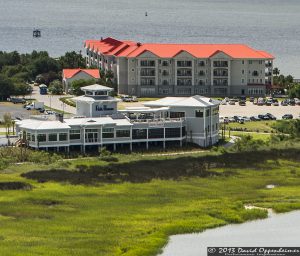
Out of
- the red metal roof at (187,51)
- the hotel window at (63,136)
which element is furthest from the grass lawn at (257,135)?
the red metal roof at (187,51)

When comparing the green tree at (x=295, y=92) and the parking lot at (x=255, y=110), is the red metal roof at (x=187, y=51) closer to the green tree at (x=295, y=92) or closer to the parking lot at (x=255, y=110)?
the green tree at (x=295, y=92)

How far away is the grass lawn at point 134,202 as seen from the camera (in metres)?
55.8

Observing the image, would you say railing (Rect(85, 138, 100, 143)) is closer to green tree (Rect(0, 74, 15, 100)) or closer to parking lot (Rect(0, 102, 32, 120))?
parking lot (Rect(0, 102, 32, 120))

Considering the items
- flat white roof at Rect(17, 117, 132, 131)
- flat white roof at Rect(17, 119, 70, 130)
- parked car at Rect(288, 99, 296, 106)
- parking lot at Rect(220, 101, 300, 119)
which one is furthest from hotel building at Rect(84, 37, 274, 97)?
flat white roof at Rect(17, 119, 70, 130)

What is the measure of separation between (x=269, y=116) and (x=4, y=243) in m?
55.4

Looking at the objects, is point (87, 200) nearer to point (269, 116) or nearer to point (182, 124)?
point (182, 124)

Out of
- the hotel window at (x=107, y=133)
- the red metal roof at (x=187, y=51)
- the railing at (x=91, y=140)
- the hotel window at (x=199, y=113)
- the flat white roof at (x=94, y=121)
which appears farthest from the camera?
the red metal roof at (x=187, y=51)

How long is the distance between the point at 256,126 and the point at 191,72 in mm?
26618

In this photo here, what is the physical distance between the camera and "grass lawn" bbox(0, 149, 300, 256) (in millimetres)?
55781

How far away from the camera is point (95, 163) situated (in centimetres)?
7706

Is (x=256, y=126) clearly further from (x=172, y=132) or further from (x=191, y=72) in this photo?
(x=191, y=72)

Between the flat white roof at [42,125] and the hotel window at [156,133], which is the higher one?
the flat white roof at [42,125]

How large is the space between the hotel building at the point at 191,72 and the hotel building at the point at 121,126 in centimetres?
3011

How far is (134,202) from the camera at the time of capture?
65.1m
